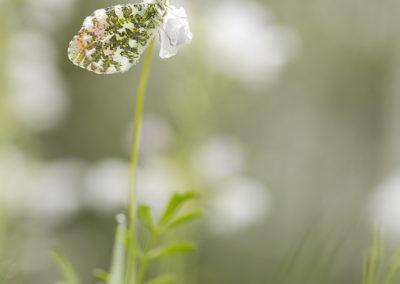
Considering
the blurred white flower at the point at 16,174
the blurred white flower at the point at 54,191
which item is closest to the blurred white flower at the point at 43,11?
the blurred white flower at the point at 16,174

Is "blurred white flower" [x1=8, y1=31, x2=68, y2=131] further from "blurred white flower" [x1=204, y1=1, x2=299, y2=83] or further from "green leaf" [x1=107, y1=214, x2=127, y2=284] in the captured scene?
"green leaf" [x1=107, y1=214, x2=127, y2=284]

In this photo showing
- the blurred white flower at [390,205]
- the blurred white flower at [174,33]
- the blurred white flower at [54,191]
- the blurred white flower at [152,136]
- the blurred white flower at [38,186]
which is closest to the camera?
the blurred white flower at [174,33]

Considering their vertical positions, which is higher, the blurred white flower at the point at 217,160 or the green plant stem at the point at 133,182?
the green plant stem at the point at 133,182

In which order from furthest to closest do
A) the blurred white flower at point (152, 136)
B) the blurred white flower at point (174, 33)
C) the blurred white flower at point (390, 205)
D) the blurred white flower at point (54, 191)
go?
1. the blurred white flower at point (54, 191)
2. the blurred white flower at point (152, 136)
3. the blurred white flower at point (390, 205)
4. the blurred white flower at point (174, 33)

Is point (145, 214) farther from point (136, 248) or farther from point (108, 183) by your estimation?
point (108, 183)

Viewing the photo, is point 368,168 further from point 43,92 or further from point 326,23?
point 43,92

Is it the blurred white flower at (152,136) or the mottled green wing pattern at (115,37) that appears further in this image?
the blurred white flower at (152,136)

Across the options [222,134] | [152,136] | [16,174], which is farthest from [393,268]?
[222,134]

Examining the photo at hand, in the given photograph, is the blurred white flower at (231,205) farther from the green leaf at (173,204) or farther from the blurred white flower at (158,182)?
the green leaf at (173,204)
